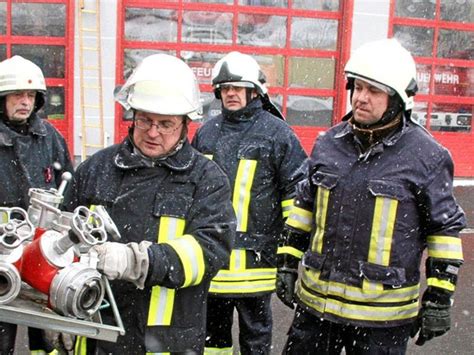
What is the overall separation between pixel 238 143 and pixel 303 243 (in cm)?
85

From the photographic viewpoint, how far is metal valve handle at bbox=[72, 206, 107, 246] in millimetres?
2018

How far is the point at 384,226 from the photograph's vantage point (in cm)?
308

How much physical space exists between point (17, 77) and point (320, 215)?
1.94 metres

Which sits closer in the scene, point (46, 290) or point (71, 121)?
point (46, 290)

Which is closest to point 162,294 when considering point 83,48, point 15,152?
point 15,152

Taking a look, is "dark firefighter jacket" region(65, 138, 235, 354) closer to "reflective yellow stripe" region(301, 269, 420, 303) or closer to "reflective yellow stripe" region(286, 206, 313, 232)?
"reflective yellow stripe" region(301, 269, 420, 303)

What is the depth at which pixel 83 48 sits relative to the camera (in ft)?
32.9

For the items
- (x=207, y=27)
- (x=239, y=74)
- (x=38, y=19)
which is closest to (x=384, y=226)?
(x=239, y=74)

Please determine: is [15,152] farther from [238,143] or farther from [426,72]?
[426,72]

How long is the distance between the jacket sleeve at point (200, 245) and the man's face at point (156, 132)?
17cm

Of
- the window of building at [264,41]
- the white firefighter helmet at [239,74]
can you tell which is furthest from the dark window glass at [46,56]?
the white firefighter helmet at [239,74]

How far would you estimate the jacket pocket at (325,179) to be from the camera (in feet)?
10.5

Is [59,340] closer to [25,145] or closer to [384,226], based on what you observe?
[25,145]

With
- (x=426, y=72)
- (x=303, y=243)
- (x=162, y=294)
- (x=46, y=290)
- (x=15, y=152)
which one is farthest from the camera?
(x=426, y=72)
